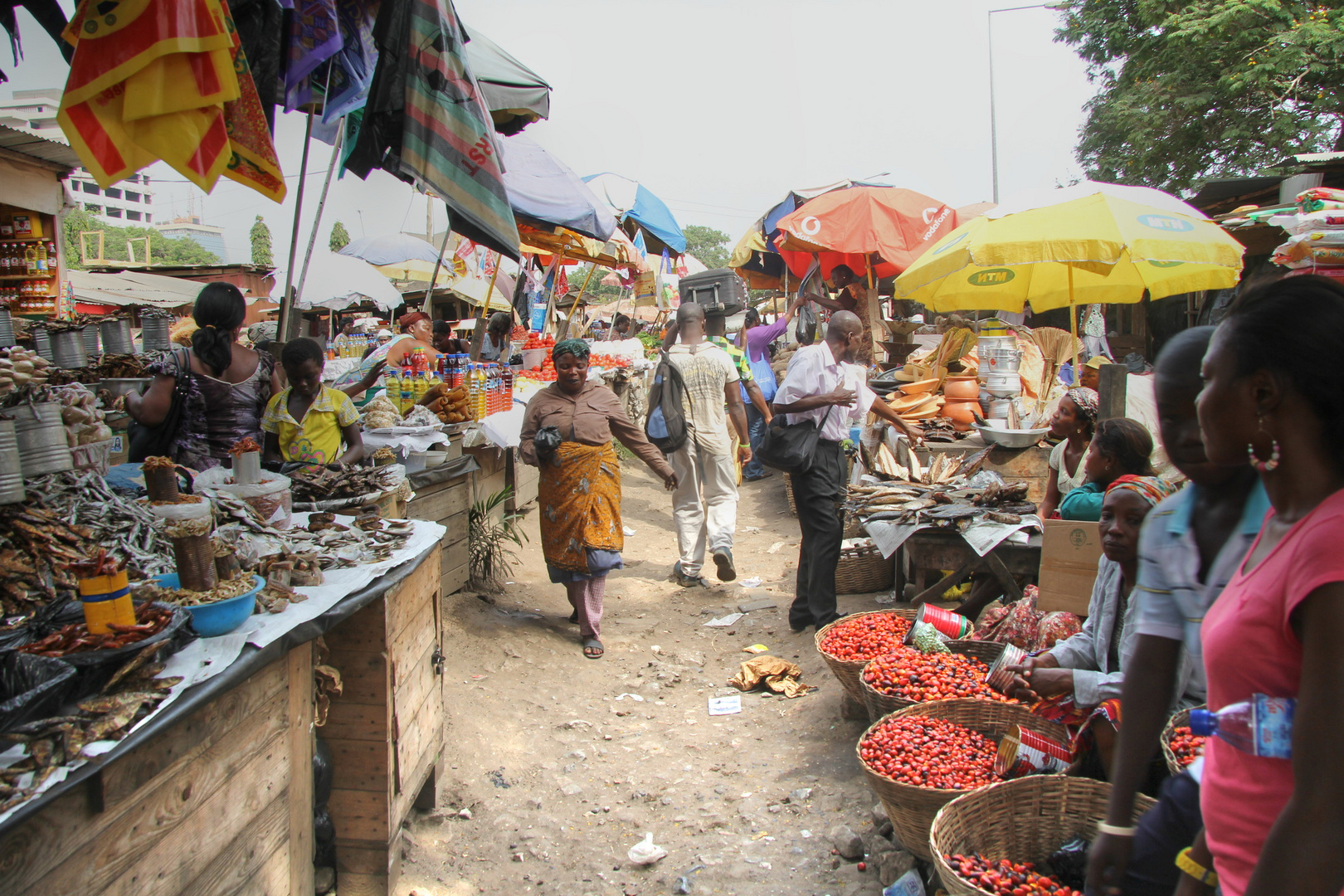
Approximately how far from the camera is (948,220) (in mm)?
10422

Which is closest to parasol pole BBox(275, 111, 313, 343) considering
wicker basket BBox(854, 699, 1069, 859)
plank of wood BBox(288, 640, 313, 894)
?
plank of wood BBox(288, 640, 313, 894)

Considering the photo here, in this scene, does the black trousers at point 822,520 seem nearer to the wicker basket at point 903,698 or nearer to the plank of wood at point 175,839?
the wicker basket at point 903,698

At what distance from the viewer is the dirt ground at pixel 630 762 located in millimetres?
3299

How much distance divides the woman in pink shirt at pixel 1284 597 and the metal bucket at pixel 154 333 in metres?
5.59

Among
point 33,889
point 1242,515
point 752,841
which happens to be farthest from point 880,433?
point 33,889

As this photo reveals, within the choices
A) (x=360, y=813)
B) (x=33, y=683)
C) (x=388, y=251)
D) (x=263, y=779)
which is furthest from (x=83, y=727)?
(x=388, y=251)

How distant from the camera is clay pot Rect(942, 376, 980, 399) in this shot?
7.10 meters

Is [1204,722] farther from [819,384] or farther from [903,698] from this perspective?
[819,384]

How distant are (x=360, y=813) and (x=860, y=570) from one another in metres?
4.21

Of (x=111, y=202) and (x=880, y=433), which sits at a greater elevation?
(x=111, y=202)

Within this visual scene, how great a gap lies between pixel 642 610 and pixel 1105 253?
4.16 metres

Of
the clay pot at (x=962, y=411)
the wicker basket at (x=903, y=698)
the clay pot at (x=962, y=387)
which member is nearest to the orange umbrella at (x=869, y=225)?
the clay pot at (x=962, y=387)

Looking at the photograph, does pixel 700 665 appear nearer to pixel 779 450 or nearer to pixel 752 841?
pixel 779 450

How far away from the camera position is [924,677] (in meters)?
3.72
